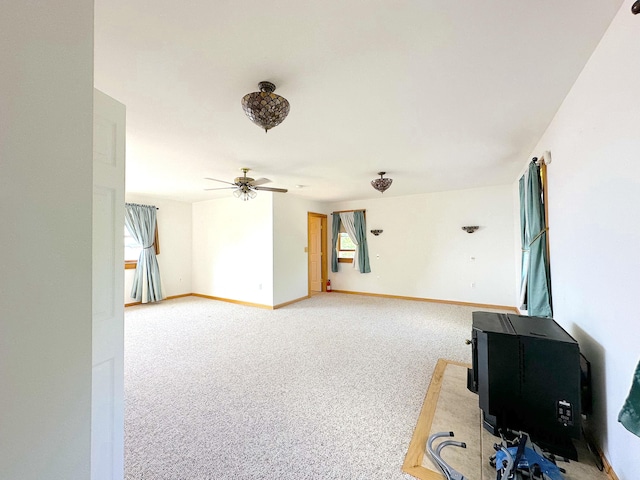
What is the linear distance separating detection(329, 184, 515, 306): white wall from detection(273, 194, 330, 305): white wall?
1389 mm

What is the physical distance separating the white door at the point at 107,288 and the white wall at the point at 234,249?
12.8 ft

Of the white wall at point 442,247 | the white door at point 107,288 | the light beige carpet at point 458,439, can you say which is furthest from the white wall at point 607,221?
the white wall at point 442,247

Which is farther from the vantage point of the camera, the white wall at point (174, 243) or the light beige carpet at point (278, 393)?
the white wall at point (174, 243)

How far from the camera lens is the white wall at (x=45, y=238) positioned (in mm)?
497

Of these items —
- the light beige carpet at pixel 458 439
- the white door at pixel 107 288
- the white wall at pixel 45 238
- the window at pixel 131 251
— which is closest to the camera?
the white wall at pixel 45 238

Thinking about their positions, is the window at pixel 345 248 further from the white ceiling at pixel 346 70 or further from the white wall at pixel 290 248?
the white ceiling at pixel 346 70

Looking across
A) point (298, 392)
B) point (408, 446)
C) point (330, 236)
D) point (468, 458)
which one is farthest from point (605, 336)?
point (330, 236)

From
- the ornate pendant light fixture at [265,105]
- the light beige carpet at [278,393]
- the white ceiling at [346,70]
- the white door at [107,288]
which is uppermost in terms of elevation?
the white ceiling at [346,70]

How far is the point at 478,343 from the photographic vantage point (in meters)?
1.86

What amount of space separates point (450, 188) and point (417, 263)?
5.58 ft

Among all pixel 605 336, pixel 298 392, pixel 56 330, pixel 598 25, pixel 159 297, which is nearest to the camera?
pixel 56 330

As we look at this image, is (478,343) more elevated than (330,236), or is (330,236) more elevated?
(330,236)

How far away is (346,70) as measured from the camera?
63.7 inches

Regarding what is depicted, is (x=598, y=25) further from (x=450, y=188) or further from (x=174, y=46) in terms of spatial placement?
(x=450, y=188)
